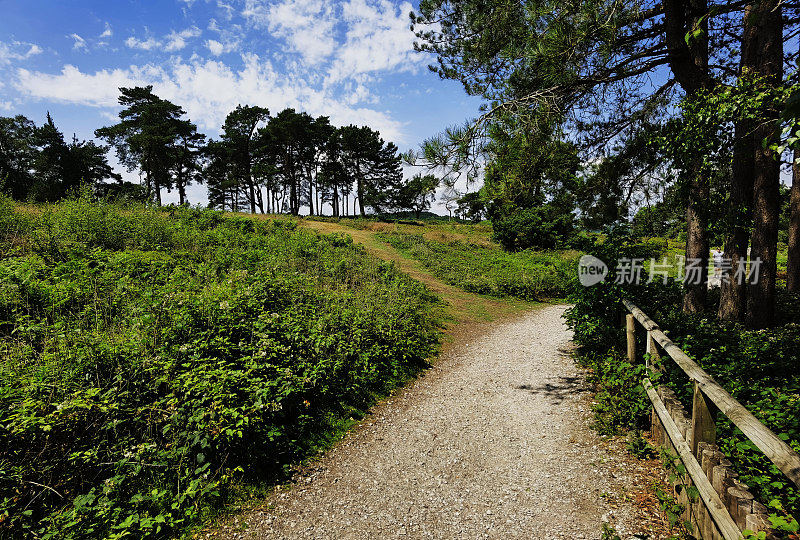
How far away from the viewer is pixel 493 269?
65.0 ft

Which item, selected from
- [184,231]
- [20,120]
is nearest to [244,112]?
[20,120]

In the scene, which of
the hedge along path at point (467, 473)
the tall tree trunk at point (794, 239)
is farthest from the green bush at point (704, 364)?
the tall tree trunk at point (794, 239)

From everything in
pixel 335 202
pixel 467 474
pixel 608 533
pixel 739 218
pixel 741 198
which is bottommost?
pixel 467 474

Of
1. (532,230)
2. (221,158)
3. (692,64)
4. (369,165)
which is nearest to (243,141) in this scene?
(221,158)

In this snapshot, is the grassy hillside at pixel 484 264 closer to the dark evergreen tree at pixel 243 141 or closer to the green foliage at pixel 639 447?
the green foliage at pixel 639 447

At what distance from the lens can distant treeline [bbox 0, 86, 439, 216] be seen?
31531 mm

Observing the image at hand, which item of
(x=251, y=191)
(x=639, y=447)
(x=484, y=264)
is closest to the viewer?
(x=639, y=447)

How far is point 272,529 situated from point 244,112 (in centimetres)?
4631

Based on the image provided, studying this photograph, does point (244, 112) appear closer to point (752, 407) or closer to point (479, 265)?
point (479, 265)

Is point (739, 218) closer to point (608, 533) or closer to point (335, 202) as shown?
point (608, 533)

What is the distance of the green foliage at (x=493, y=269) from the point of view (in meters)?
16.2

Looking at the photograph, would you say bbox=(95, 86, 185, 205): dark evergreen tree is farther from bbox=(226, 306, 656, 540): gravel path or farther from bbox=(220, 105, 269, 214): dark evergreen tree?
bbox=(226, 306, 656, 540): gravel path

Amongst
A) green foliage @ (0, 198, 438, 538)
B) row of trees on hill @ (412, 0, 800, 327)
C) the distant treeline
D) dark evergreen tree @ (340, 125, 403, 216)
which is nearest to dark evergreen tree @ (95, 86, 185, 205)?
the distant treeline

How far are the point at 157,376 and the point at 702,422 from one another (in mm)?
6272
